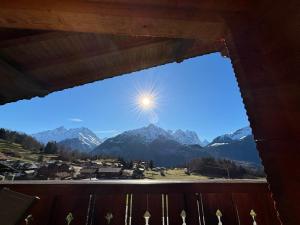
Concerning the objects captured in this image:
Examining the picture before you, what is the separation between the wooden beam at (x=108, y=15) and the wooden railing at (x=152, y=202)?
4.86ft

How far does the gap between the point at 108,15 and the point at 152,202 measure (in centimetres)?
179

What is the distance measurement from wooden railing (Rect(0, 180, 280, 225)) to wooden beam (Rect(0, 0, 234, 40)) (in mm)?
1481

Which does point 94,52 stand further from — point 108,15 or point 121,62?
point 108,15

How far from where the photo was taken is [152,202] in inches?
84.0

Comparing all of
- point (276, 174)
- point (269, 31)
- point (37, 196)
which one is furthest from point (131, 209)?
point (269, 31)

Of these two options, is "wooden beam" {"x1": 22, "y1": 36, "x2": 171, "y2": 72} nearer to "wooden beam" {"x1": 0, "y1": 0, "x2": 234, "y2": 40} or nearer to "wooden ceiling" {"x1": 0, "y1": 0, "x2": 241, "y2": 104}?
"wooden ceiling" {"x1": 0, "y1": 0, "x2": 241, "y2": 104}

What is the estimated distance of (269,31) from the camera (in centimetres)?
188

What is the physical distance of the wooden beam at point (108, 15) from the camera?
2006 mm

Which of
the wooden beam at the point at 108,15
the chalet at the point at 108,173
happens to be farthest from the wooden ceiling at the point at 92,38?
the chalet at the point at 108,173

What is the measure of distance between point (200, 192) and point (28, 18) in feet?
7.45

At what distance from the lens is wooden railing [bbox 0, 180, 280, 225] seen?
6.74 feet

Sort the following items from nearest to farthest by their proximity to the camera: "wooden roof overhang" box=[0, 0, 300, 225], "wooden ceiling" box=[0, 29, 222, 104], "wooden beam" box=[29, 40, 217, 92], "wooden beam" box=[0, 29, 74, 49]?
"wooden roof overhang" box=[0, 0, 300, 225] < "wooden beam" box=[0, 29, 74, 49] < "wooden ceiling" box=[0, 29, 222, 104] < "wooden beam" box=[29, 40, 217, 92]

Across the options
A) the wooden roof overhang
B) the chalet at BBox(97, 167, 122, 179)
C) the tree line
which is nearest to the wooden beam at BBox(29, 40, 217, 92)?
the wooden roof overhang

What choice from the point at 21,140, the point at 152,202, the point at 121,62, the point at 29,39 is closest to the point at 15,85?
the point at 29,39
